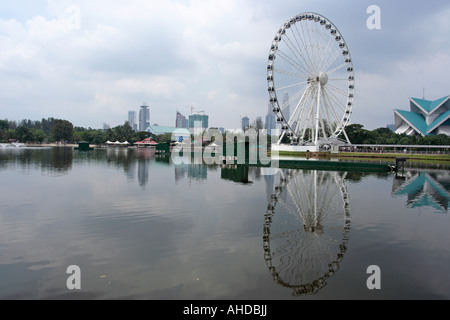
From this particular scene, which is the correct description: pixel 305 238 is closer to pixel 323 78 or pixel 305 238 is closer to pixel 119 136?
pixel 323 78

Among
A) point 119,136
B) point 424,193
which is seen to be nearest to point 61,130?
point 119,136

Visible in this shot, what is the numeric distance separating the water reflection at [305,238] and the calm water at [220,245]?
48 millimetres

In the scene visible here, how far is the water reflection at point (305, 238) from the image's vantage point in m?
7.71

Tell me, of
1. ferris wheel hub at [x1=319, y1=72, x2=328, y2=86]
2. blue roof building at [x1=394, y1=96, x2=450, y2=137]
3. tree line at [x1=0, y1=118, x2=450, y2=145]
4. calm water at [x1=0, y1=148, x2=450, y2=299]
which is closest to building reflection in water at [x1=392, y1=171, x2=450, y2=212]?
calm water at [x1=0, y1=148, x2=450, y2=299]

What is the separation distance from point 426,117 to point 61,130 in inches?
5560

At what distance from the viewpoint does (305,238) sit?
10.4m

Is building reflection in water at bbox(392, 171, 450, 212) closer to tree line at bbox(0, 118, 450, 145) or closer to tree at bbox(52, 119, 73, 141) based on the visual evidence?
tree line at bbox(0, 118, 450, 145)

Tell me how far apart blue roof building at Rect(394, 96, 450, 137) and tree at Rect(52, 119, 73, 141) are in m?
131

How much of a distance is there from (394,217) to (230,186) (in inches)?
441

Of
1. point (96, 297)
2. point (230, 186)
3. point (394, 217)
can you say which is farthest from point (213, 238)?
point (230, 186)

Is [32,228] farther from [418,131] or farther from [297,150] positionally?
[418,131]

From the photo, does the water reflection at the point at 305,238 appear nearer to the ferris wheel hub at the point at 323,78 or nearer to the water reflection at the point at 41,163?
the water reflection at the point at 41,163

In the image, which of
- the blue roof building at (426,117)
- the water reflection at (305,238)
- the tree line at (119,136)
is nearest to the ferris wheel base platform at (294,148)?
the tree line at (119,136)
